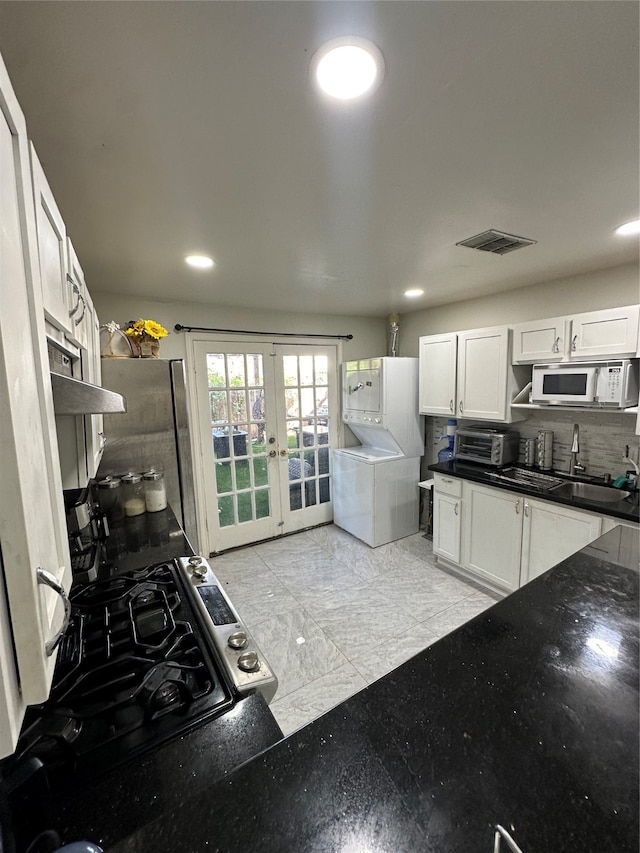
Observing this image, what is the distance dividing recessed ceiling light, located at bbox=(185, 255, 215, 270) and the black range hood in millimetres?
1474

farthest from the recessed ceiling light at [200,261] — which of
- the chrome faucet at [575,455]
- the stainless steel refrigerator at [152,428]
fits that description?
the chrome faucet at [575,455]

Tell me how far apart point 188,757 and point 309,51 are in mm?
1506

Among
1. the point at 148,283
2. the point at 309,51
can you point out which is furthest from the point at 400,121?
the point at 148,283

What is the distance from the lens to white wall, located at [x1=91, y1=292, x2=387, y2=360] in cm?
285

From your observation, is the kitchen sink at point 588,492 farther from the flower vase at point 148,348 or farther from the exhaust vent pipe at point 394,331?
the flower vase at point 148,348

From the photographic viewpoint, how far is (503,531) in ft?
8.34

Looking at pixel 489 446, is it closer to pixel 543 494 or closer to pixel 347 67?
pixel 543 494

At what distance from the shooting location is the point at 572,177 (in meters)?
1.29

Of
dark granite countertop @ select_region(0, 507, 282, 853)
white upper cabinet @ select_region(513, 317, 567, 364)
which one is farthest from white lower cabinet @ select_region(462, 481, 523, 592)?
dark granite countertop @ select_region(0, 507, 282, 853)

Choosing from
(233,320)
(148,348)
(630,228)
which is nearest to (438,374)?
(630,228)

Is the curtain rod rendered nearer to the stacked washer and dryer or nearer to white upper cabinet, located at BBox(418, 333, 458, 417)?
the stacked washer and dryer

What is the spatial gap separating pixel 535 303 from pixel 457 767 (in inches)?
119

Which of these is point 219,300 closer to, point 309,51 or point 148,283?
point 148,283

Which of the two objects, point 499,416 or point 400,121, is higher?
point 400,121
